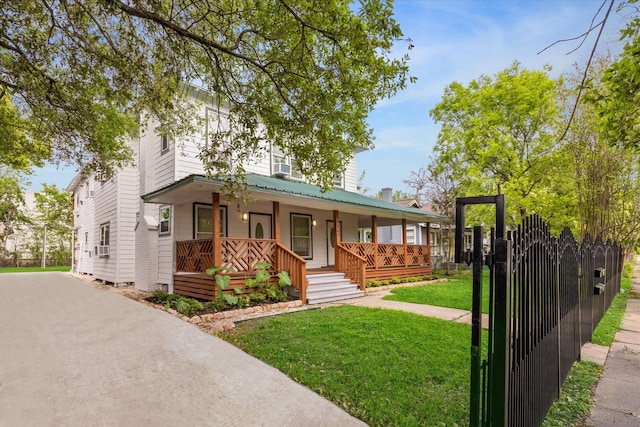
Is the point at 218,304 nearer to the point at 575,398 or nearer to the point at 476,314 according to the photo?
the point at 575,398

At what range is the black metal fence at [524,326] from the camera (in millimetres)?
2012

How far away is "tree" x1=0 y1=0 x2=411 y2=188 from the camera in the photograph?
14.6 ft

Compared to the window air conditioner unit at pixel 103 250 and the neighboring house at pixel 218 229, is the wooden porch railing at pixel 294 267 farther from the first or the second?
the window air conditioner unit at pixel 103 250

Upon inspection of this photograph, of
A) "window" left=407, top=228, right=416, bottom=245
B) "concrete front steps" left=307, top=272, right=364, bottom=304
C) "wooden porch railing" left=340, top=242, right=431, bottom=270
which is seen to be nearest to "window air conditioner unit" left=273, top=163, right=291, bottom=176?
"wooden porch railing" left=340, top=242, right=431, bottom=270

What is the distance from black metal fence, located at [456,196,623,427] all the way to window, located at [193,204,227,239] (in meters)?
8.94

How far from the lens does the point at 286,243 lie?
12578mm

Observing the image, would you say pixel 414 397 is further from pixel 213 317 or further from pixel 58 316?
pixel 58 316

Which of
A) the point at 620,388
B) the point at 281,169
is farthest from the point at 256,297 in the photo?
the point at 620,388

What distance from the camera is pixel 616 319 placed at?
276 inches

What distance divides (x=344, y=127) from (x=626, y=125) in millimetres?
3619

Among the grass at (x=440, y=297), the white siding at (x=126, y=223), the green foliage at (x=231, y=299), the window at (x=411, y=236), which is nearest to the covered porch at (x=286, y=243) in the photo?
the green foliage at (x=231, y=299)

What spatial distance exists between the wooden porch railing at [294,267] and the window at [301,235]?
3.30 meters

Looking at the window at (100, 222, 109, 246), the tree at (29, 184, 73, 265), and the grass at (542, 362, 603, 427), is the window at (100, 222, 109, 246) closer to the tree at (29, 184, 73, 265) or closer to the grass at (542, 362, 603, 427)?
the grass at (542, 362, 603, 427)

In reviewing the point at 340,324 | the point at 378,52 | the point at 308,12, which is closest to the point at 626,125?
the point at 378,52
